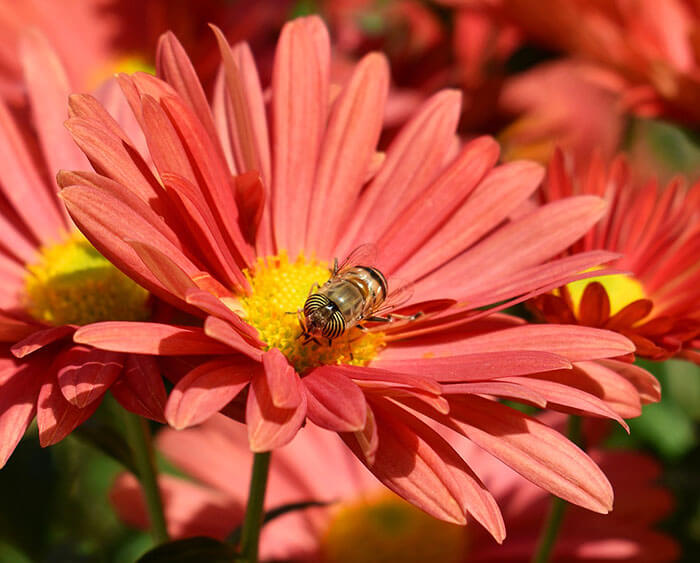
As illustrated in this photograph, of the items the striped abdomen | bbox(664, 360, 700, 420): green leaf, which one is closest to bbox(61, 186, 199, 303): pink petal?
the striped abdomen

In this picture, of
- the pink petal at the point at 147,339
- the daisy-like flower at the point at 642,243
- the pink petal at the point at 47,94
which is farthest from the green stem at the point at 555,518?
the pink petal at the point at 47,94

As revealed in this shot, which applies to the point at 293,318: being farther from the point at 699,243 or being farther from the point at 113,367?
the point at 699,243

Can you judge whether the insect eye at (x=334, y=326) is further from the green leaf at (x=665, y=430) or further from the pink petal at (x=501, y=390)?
the green leaf at (x=665, y=430)

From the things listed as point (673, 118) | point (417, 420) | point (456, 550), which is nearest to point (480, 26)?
point (673, 118)

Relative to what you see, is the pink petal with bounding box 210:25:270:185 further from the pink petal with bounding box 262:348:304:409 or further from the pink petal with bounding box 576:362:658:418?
the pink petal with bounding box 576:362:658:418

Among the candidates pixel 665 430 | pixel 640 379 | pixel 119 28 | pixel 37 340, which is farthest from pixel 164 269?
pixel 119 28
